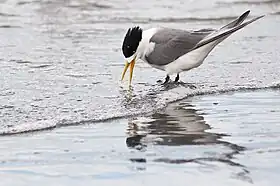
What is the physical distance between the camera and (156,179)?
430 centimetres

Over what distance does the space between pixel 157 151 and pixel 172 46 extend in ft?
10.7

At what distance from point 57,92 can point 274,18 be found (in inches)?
289

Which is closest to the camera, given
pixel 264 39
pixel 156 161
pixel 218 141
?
pixel 156 161

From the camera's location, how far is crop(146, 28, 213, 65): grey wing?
26.2ft

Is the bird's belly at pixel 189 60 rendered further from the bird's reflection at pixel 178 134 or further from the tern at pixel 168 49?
the bird's reflection at pixel 178 134

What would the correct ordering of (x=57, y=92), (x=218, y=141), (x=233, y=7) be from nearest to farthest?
(x=218, y=141) → (x=57, y=92) → (x=233, y=7)

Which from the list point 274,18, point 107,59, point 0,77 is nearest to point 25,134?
point 0,77

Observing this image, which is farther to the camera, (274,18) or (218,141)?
(274,18)

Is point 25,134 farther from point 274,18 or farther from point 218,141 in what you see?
point 274,18

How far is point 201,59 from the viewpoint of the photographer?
7.91 metres

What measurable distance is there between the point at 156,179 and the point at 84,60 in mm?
4939

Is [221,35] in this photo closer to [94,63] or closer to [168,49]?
[168,49]

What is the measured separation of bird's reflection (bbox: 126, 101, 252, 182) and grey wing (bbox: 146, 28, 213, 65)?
4.71 ft

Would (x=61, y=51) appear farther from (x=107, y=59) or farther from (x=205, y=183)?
(x=205, y=183)
